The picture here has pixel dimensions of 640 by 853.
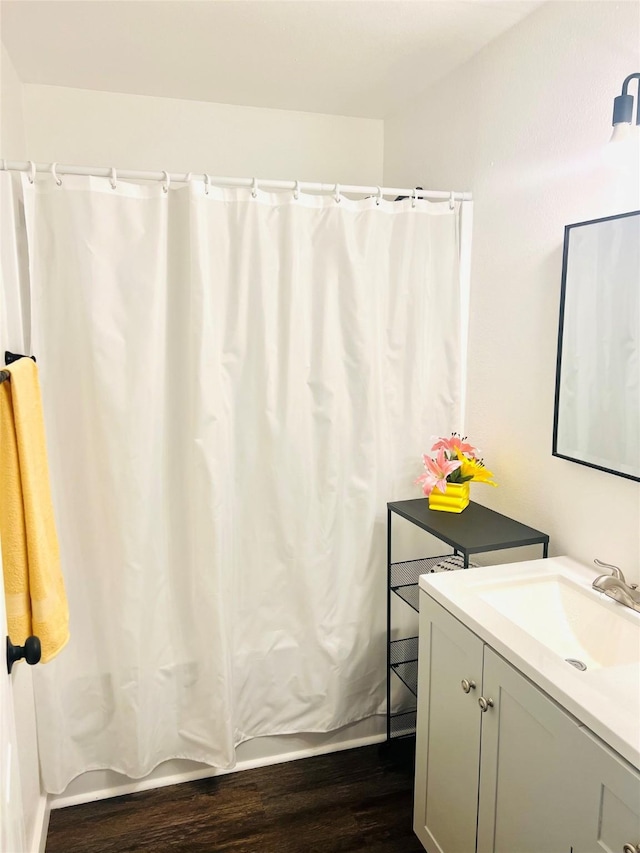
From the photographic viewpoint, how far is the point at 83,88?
2393 millimetres

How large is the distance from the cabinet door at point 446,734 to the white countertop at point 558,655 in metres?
0.06

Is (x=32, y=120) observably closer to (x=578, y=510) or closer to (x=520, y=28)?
(x=520, y=28)

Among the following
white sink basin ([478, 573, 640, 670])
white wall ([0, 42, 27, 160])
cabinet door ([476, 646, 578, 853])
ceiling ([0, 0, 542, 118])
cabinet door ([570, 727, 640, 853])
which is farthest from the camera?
white wall ([0, 42, 27, 160])

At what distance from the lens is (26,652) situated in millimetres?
1176

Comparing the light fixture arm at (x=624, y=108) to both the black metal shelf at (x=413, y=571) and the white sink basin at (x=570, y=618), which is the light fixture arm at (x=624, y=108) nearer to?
the white sink basin at (x=570, y=618)

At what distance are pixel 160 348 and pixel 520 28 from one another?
1.47 m

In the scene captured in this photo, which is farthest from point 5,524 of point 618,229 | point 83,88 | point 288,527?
point 83,88

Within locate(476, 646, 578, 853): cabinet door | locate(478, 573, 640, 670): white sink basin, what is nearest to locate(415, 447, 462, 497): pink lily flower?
locate(478, 573, 640, 670): white sink basin

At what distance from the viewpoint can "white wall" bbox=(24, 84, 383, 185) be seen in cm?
239

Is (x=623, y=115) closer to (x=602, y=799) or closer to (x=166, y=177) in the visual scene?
(x=166, y=177)

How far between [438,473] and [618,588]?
694 mm

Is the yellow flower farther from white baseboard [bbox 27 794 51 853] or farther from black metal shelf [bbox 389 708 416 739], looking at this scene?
white baseboard [bbox 27 794 51 853]

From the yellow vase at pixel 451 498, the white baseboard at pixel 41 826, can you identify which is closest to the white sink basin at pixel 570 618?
the yellow vase at pixel 451 498

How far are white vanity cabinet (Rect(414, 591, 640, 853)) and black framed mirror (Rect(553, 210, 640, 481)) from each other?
602mm
